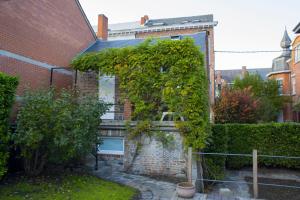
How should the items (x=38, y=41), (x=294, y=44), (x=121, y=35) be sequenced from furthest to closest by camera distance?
(x=121, y=35)
(x=294, y=44)
(x=38, y=41)

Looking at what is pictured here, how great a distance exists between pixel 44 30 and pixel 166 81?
6002mm

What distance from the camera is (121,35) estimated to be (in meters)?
26.4

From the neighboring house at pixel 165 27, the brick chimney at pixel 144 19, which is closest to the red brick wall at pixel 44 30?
the neighboring house at pixel 165 27

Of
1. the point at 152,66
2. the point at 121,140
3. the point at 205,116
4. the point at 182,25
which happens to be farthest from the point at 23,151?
the point at 182,25

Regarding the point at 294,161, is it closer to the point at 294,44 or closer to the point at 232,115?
the point at 232,115

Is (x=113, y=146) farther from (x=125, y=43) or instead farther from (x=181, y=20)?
(x=181, y=20)

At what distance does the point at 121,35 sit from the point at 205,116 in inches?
794

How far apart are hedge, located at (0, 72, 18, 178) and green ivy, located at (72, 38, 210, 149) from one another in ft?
12.2

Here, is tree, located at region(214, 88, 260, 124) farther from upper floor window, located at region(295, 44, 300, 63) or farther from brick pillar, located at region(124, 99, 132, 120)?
upper floor window, located at region(295, 44, 300, 63)

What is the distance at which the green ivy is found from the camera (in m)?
8.12

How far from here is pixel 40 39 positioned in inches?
407

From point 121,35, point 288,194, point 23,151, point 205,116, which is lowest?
point 288,194

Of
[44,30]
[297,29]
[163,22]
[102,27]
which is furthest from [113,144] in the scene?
[163,22]

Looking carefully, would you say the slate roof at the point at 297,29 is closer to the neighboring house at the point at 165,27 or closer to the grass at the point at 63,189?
the neighboring house at the point at 165,27
